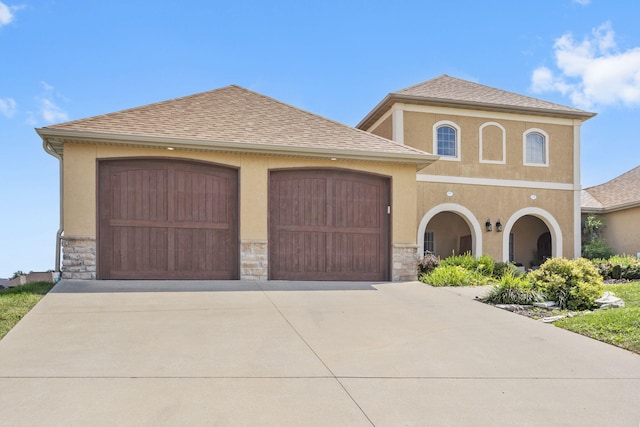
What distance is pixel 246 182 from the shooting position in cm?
1202

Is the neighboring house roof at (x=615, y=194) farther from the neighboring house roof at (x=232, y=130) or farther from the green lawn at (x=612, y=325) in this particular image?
the green lawn at (x=612, y=325)

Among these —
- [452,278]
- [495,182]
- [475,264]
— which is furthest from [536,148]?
[452,278]

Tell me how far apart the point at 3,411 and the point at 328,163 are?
9301 millimetres

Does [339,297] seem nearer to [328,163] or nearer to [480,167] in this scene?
[328,163]

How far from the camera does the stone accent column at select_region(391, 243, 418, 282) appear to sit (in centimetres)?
1297

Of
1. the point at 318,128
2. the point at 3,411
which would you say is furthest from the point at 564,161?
the point at 3,411

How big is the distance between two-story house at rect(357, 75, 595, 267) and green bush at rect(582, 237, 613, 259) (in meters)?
0.97

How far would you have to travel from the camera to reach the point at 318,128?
44.3 ft

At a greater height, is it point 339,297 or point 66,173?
point 66,173

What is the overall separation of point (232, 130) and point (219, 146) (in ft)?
2.92

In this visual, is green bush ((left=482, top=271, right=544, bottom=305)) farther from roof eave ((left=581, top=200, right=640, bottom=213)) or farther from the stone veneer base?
roof eave ((left=581, top=200, right=640, bottom=213))

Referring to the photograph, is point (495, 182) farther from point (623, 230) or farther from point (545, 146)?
point (623, 230)

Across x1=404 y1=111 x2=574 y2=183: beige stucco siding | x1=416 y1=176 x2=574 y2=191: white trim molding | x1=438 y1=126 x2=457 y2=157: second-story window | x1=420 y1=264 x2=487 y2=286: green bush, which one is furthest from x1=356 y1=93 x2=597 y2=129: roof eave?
x1=420 y1=264 x2=487 y2=286: green bush

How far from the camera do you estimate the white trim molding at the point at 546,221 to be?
19016mm
